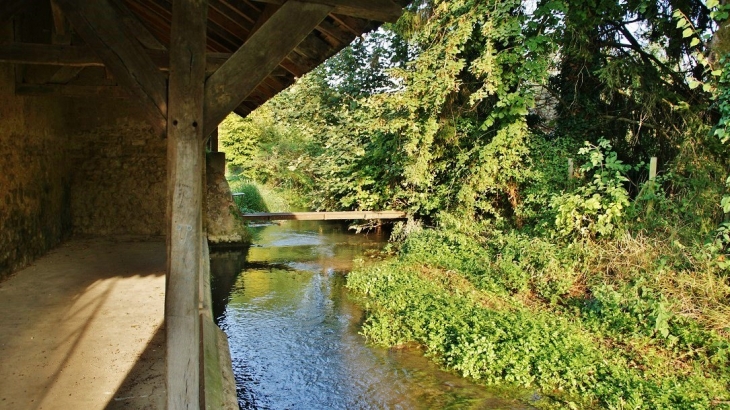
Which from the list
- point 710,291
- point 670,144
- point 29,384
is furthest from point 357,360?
point 670,144

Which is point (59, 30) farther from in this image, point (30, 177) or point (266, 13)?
point (266, 13)

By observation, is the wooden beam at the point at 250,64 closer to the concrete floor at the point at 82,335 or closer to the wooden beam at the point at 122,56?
the wooden beam at the point at 122,56

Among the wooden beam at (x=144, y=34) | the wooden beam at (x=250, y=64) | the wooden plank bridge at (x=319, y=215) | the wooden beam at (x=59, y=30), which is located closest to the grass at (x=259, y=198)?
the wooden plank bridge at (x=319, y=215)

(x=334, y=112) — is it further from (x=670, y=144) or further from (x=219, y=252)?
(x=670, y=144)

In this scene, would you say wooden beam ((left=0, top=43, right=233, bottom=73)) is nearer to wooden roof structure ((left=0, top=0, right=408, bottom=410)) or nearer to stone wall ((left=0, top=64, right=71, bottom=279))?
stone wall ((left=0, top=64, right=71, bottom=279))

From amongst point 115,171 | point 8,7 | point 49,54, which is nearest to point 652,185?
point 49,54

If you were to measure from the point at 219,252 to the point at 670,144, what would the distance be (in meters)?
8.76

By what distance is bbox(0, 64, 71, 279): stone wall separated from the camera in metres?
6.29

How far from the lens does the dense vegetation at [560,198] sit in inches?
227

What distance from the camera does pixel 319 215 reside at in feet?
42.3

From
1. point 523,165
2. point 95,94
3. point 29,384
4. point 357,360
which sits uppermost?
point 95,94

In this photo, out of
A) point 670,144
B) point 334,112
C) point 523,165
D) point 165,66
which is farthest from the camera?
point 334,112

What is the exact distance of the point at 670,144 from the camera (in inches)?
353

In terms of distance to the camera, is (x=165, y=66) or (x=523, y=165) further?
(x=523, y=165)
